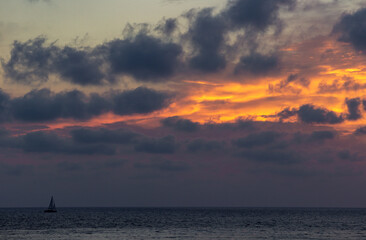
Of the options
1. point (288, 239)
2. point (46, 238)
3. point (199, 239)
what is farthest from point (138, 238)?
point (288, 239)

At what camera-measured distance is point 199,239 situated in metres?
99.4

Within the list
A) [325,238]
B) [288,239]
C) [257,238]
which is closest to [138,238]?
[257,238]

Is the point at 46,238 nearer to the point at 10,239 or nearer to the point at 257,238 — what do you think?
the point at 10,239

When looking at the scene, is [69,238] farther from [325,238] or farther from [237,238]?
[325,238]

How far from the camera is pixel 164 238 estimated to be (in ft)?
330

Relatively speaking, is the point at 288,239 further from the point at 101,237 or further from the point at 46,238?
the point at 46,238

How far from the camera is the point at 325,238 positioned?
102688 millimetres

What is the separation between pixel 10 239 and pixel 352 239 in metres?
71.6

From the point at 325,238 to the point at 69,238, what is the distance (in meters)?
55.0

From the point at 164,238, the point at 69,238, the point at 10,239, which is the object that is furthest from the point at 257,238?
the point at 10,239

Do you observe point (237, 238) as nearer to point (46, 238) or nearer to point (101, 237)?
point (101, 237)

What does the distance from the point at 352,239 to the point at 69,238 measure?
197 ft

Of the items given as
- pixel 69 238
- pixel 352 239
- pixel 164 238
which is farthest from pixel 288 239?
pixel 69 238

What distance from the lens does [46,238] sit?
328ft
